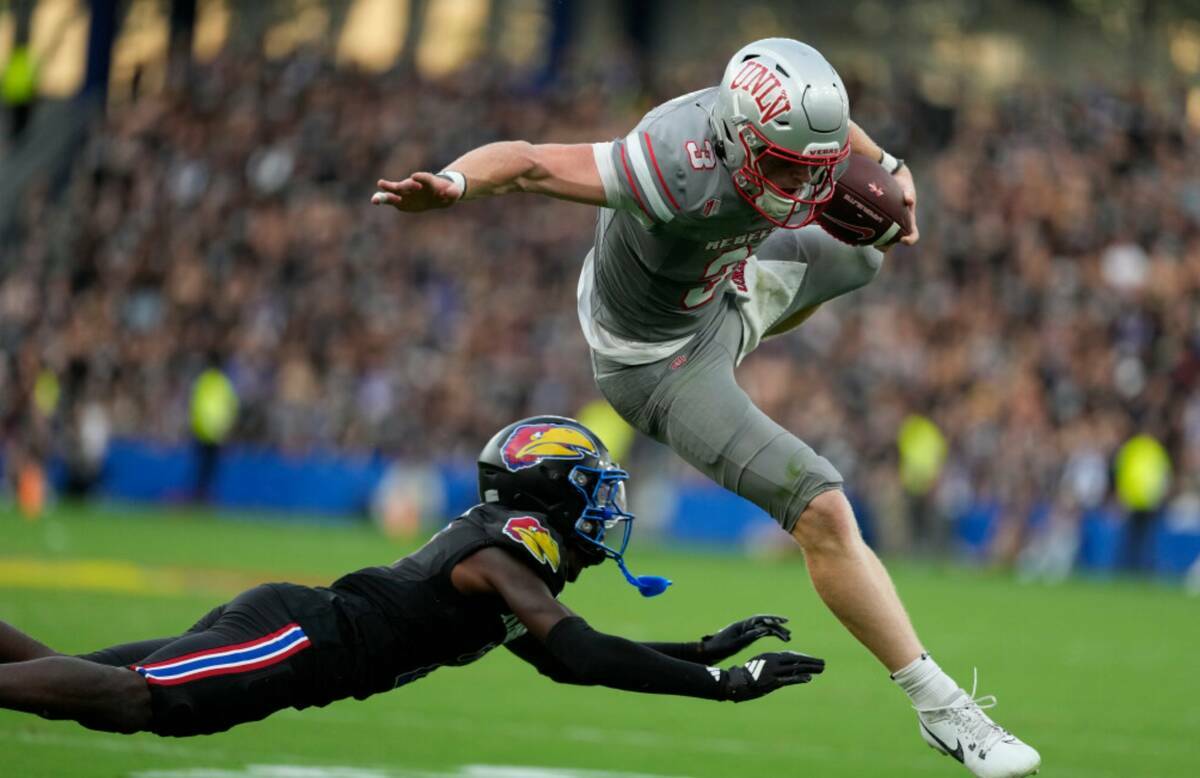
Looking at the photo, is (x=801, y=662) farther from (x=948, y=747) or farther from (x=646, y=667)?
(x=948, y=747)

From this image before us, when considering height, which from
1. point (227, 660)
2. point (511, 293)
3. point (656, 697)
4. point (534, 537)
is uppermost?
point (511, 293)

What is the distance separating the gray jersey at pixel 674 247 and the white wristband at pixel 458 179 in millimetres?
560

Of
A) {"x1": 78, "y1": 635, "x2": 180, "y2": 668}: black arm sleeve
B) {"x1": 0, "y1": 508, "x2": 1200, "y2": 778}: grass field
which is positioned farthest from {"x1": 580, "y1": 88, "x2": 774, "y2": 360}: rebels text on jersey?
{"x1": 78, "y1": 635, "x2": 180, "y2": 668}: black arm sleeve

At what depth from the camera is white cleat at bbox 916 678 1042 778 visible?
5.65 m

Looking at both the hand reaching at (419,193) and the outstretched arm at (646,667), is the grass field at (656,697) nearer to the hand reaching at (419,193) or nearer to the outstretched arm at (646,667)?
the outstretched arm at (646,667)

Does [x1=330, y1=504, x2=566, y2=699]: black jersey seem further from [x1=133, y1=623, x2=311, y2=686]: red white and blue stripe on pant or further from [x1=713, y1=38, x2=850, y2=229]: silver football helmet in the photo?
[x1=713, y1=38, x2=850, y2=229]: silver football helmet

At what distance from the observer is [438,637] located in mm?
5445

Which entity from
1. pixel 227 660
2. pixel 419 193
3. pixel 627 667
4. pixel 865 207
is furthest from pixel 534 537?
pixel 865 207

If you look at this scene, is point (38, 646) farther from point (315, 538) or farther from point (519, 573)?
point (315, 538)

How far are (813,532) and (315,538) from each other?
12.3 metres

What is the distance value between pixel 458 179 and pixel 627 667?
1.45 metres

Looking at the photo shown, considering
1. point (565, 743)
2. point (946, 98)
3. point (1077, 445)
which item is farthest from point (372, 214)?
point (565, 743)

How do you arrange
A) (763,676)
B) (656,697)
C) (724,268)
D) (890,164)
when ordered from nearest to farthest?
(763,676)
(724,268)
(890,164)
(656,697)

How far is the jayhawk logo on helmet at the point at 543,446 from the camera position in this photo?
5598 millimetres
